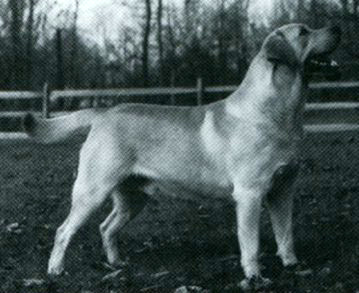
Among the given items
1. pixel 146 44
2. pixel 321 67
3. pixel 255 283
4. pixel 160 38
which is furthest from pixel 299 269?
pixel 146 44

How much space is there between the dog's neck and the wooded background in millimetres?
15952

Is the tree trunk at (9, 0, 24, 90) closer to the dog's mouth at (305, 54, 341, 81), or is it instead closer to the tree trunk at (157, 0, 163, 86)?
the tree trunk at (157, 0, 163, 86)

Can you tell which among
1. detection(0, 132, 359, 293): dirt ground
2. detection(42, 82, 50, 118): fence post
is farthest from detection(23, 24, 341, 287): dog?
detection(42, 82, 50, 118): fence post

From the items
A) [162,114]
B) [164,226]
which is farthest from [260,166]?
[164,226]

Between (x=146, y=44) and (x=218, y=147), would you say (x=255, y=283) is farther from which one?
(x=146, y=44)

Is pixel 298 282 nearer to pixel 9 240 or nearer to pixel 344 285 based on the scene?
pixel 344 285

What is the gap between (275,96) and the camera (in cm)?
563

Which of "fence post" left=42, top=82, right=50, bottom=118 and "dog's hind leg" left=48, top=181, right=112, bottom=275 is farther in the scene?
"fence post" left=42, top=82, right=50, bottom=118

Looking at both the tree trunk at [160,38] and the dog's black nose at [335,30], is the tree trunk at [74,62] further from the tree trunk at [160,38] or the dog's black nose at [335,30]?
the dog's black nose at [335,30]

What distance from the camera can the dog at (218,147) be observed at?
5559mm

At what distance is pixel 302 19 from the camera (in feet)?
66.4

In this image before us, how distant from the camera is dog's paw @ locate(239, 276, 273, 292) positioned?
498cm

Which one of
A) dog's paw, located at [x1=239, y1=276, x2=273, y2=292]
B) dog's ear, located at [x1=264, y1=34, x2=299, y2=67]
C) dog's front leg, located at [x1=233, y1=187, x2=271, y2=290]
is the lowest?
dog's paw, located at [x1=239, y1=276, x2=273, y2=292]

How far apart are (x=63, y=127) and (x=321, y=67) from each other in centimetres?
206
